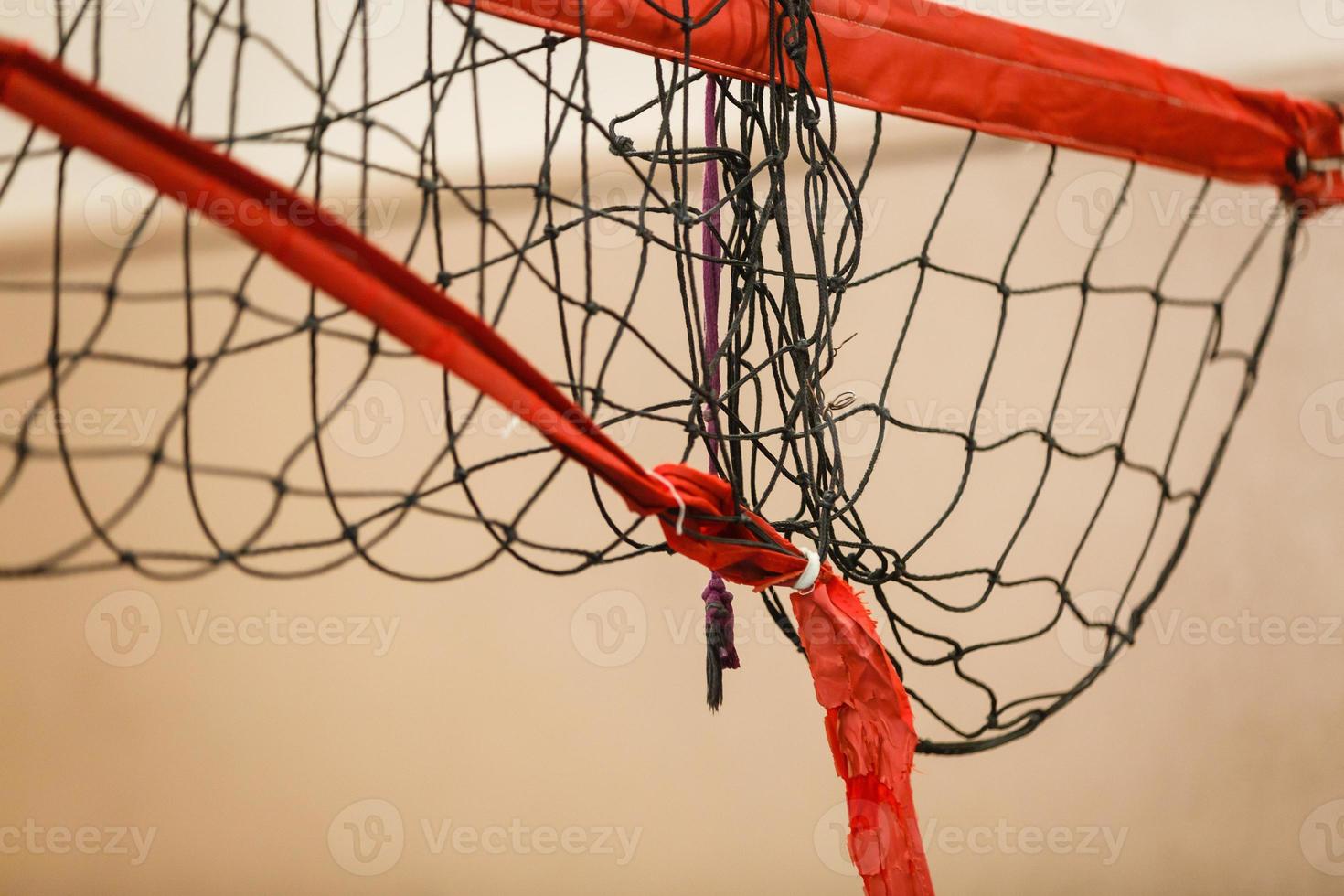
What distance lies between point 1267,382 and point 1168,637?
1.33ft

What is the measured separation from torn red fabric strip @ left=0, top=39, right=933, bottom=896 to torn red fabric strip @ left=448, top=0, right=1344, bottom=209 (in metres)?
0.24

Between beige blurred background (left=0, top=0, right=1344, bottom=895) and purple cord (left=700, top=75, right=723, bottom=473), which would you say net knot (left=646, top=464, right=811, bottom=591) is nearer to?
purple cord (left=700, top=75, right=723, bottom=473)

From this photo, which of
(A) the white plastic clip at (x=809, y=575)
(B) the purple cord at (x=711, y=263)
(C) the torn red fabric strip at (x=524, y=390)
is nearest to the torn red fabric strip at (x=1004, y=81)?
(B) the purple cord at (x=711, y=263)

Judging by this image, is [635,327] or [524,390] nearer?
[524,390]

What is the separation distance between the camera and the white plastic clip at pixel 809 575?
71cm

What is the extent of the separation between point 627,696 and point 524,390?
3.33 feet

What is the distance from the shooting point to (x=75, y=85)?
50 centimetres

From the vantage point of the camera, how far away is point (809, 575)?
71 centimetres

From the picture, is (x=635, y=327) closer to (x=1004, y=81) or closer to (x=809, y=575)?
(x=1004, y=81)

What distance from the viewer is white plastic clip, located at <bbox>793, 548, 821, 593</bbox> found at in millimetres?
Answer: 714

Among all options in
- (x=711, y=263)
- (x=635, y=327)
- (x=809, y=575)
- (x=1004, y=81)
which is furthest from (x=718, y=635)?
(x=635, y=327)

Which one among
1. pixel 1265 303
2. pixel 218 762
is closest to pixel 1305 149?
pixel 1265 303

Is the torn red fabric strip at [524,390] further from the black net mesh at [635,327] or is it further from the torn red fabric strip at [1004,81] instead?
the black net mesh at [635,327]

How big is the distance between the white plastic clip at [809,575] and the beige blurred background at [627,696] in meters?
0.77
